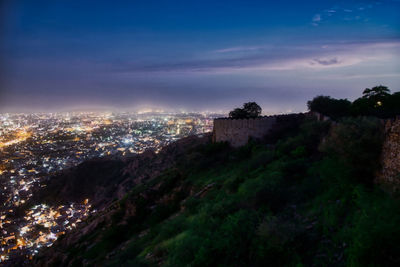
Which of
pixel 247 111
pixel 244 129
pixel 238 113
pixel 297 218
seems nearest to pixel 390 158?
pixel 297 218

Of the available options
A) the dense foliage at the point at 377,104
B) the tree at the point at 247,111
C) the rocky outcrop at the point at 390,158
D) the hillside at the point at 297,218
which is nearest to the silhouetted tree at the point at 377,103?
the dense foliage at the point at 377,104

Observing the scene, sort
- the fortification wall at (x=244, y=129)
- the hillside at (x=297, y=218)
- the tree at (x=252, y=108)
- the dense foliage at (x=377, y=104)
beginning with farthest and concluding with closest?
the tree at (x=252, y=108), the fortification wall at (x=244, y=129), the dense foliage at (x=377, y=104), the hillside at (x=297, y=218)

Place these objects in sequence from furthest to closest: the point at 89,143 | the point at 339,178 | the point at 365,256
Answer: the point at 89,143 → the point at 339,178 → the point at 365,256

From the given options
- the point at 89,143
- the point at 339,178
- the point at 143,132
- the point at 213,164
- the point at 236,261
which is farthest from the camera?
the point at 143,132

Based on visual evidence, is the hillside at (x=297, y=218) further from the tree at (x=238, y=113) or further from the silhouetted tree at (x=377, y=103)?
the tree at (x=238, y=113)

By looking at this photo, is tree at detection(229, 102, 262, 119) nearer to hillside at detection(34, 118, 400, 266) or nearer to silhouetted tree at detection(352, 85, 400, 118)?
silhouetted tree at detection(352, 85, 400, 118)

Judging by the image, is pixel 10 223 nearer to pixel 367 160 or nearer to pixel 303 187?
pixel 303 187

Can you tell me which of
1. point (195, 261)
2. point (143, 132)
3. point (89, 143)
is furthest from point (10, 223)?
point (143, 132)

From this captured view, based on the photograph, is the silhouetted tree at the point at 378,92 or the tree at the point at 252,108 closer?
the silhouetted tree at the point at 378,92
